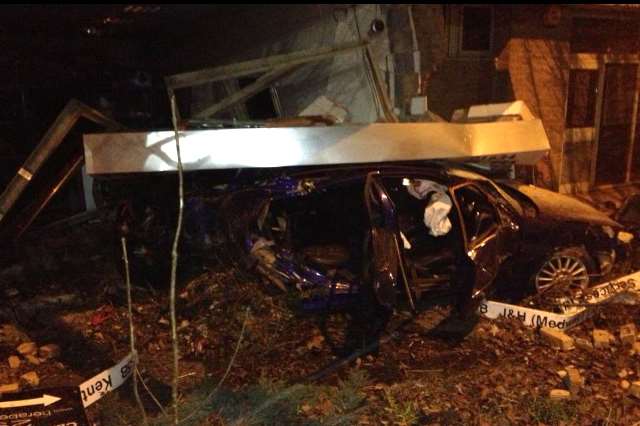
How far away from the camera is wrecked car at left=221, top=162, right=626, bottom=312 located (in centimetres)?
448

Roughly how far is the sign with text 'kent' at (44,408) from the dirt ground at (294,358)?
528mm

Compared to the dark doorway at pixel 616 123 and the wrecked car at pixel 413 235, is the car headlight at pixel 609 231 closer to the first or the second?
the wrecked car at pixel 413 235

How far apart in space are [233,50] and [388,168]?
5.41 m

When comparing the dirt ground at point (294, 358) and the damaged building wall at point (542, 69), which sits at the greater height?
the damaged building wall at point (542, 69)

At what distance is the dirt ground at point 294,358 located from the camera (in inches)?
A: 149

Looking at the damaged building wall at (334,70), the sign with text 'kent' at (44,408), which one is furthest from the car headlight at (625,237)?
the sign with text 'kent' at (44,408)

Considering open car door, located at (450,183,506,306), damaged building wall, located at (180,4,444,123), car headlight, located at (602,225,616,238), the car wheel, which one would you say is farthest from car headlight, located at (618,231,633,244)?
damaged building wall, located at (180,4,444,123)

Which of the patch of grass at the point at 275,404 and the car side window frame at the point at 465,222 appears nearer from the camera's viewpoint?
the patch of grass at the point at 275,404

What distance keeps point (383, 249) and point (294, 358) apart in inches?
47.4

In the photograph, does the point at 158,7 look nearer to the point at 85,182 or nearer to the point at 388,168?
the point at 85,182

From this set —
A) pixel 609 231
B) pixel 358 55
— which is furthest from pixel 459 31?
pixel 609 231

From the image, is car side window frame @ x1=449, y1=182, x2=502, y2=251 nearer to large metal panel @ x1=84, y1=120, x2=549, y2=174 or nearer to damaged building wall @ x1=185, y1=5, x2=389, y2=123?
large metal panel @ x1=84, y1=120, x2=549, y2=174

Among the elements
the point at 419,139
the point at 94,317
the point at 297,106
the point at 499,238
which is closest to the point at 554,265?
the point at 499,238

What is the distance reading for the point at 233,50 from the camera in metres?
9.11
